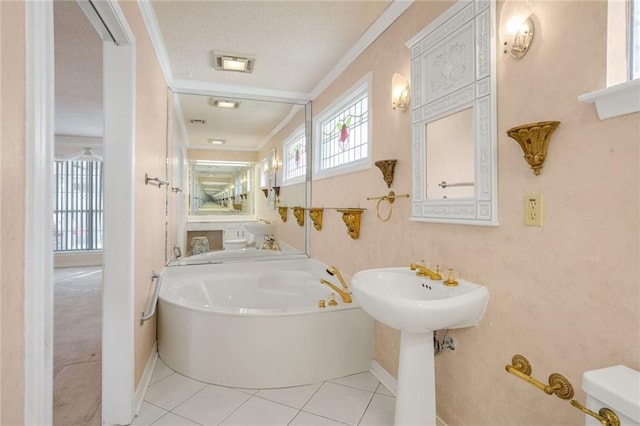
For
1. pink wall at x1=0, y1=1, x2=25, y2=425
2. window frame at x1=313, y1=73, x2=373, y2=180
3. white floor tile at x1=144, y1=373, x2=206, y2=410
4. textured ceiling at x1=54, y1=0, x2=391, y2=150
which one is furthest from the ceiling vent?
white floor tile at x1=144, y1=373, x2=206, y2=410

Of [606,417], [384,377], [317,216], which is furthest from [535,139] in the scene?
[317,216]

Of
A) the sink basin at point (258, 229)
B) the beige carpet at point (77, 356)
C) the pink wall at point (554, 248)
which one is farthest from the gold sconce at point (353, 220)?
the beige carpet at point (77, 356)

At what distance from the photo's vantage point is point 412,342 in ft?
5.09

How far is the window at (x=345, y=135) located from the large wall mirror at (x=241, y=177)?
32 centimetres

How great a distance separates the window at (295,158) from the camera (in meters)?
3.76

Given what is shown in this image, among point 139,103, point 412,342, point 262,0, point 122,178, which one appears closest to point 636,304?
point 412,342

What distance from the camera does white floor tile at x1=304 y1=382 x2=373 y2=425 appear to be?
73.7 inches

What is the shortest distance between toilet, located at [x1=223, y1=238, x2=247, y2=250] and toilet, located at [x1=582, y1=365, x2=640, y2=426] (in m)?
3.20

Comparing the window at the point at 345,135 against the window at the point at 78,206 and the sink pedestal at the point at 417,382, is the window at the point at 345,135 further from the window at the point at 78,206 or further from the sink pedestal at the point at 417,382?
the window at the point at 78,206

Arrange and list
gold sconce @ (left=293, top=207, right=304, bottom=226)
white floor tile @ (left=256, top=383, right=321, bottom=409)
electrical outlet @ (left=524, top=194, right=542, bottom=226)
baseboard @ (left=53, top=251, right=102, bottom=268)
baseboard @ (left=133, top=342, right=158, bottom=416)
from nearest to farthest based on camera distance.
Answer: electrical outlet @ (left=524, top=194, right=542, bottom=226) → baseboard @ (left=133, top=342, right=158, bottom=416) → white floor tile @ (left=256, top=383, right=321, bottom=409) → gold sconce @ (left=293, top=207, right=304, bottom=226) → baseboard @ (left=53, top=251, right=102, bottom=268)

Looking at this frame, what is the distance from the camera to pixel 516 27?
130cm

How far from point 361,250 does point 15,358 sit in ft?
6.93

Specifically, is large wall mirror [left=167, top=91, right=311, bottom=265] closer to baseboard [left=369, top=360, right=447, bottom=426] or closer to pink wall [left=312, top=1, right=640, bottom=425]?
baseboard [left=369, top=360, right=447, bottom=426]

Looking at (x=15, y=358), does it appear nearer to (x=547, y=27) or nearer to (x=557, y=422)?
(x=557, y=422)
